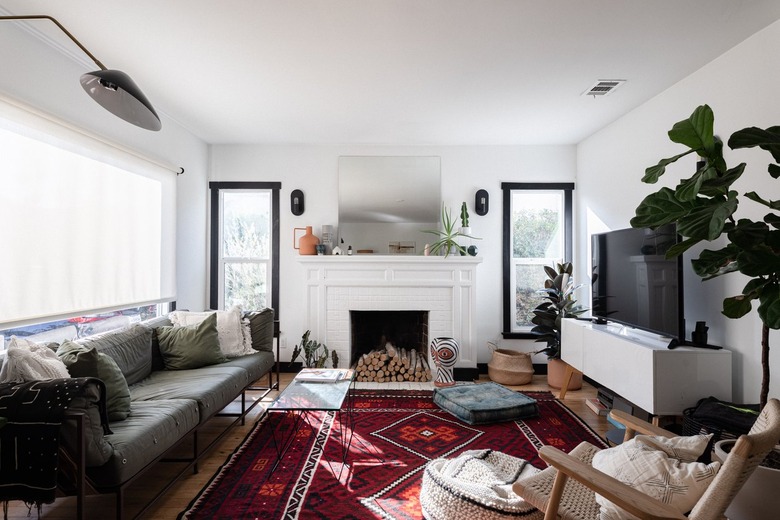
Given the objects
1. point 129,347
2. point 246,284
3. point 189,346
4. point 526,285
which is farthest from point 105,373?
point 526,285

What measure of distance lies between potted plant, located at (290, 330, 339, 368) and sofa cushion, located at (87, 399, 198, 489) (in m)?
1.83

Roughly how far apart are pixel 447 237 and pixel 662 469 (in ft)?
10.9

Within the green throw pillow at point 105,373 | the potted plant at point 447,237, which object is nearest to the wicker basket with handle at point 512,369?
the potted plant at point 447,237

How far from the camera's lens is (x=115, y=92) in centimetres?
153

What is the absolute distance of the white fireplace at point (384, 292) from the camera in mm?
4352

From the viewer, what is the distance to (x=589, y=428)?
2.99 m

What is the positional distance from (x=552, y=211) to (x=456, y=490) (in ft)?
12.0

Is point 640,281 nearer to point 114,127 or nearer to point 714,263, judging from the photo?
point 714,263

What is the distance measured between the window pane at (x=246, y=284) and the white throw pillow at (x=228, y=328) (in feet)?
3.79

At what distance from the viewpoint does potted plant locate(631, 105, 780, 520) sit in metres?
1.49

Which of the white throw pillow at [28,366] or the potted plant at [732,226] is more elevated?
the potted plant at [732,226]

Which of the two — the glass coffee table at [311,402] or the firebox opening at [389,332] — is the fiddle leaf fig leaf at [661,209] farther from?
the firebox opening at [389,332]

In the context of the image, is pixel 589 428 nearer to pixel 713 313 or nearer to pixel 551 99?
pixel 713 313

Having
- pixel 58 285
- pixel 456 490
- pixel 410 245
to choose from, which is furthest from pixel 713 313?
pixel 58 285
